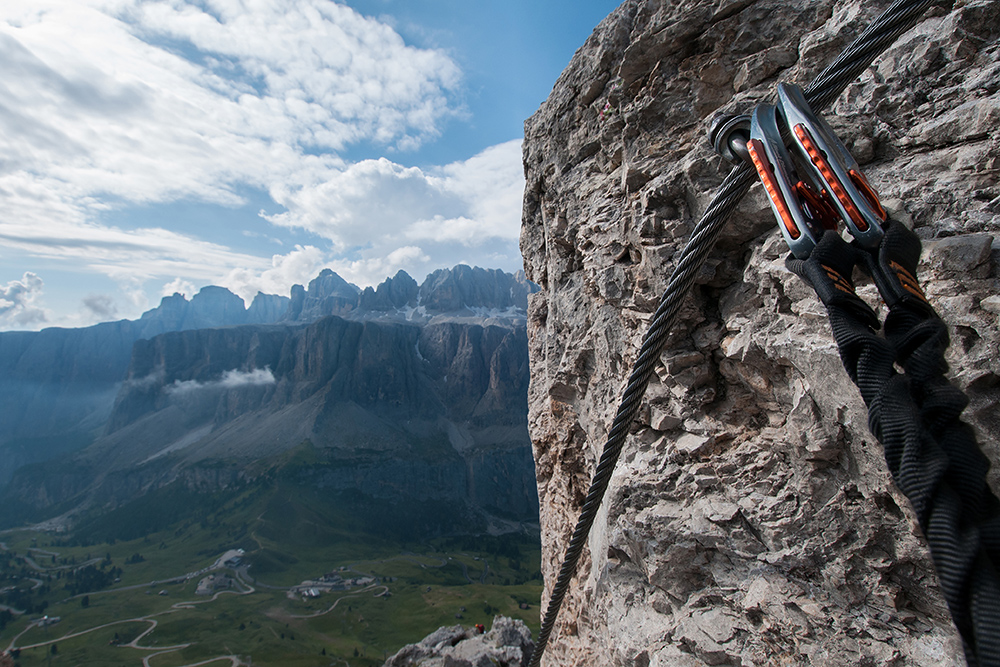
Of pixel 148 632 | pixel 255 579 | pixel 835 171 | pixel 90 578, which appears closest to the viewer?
pixel 835 171

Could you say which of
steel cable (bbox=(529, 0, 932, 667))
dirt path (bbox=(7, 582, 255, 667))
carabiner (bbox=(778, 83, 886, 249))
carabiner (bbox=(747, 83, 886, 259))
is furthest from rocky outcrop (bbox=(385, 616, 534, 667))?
dirt path (bbox=(7, 582, 255, 667))

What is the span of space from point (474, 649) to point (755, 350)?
42.9 metres

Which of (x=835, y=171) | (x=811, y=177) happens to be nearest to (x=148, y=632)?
(x=811, y=177)

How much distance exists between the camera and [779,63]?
5.80 meters

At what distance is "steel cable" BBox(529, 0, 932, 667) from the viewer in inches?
125

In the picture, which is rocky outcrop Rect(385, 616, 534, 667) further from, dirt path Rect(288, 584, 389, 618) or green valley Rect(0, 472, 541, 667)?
dirt path Rect(288, 584, 389, 618)

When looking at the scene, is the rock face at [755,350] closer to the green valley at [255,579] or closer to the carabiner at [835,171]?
the carabiner at [835,171]

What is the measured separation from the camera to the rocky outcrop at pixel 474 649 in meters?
35.2

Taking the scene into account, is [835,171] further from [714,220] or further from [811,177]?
[714,220]

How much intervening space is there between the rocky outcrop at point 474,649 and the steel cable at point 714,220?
35367 mm

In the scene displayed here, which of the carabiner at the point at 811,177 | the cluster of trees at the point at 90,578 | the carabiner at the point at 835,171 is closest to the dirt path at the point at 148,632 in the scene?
the cluster of trees at the point at 90,578

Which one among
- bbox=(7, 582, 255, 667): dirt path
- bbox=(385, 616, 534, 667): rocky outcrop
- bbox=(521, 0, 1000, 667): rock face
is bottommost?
bbox=(7, 582, 255, 667): dirt path

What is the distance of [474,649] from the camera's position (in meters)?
38.2

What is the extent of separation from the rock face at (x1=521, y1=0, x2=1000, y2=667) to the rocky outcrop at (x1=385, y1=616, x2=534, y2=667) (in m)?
33.0
